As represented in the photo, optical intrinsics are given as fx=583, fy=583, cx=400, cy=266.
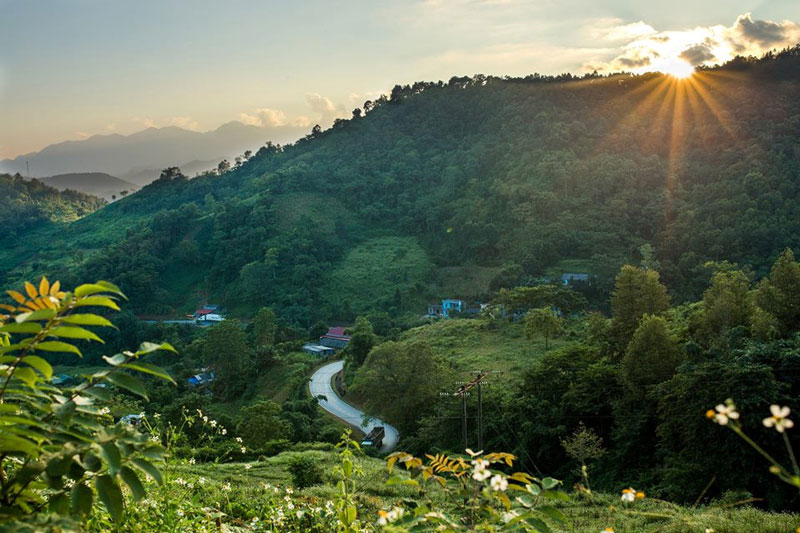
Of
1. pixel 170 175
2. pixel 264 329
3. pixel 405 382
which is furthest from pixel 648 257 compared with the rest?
pixel 170 175

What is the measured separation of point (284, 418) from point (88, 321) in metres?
18.2

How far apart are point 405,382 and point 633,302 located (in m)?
7.30

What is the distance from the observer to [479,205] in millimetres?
44406

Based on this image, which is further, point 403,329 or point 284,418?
point 403,329

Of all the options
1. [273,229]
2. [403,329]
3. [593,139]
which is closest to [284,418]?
[403,329]

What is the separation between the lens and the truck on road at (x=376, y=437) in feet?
58.4

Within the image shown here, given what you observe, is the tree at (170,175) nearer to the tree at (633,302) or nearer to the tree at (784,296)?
the tree at (633,302)

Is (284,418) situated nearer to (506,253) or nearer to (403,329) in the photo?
(403,329)

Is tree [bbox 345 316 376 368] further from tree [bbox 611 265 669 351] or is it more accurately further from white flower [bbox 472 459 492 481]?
white flower [bbox 472 459 492 481]

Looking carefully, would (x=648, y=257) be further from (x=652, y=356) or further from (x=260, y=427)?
(x=260, y=427)

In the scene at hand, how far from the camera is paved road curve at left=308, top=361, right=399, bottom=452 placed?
1908 cm

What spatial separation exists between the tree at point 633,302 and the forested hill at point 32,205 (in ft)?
194

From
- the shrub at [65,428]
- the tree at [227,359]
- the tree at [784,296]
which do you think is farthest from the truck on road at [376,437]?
the shrub at [65,428]

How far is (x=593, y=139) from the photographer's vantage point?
1961 inches
